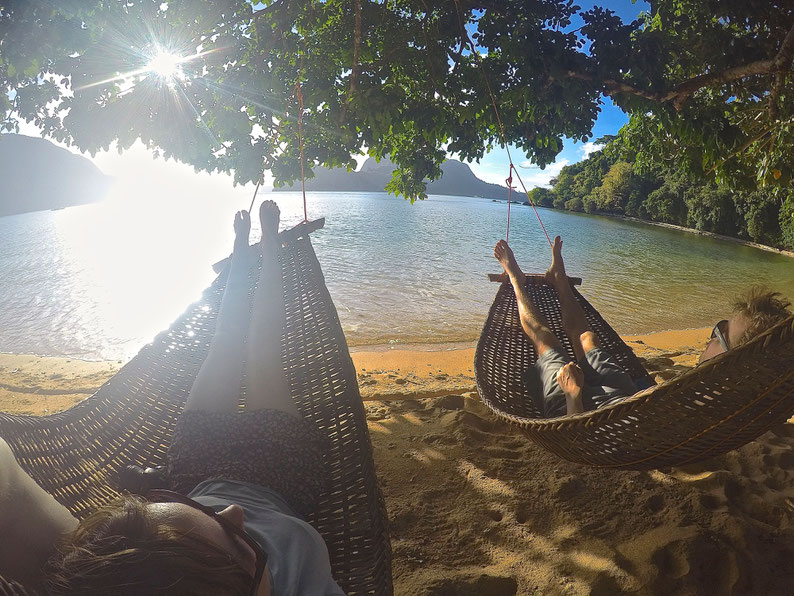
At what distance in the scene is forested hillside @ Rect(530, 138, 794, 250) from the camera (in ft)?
55.9

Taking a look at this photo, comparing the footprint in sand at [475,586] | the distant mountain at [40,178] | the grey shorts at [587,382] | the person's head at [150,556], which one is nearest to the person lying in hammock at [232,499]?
the person's head at [150,556]

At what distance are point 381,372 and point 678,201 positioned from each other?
33060 mm

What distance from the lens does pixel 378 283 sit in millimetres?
9125

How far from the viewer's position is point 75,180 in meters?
89.0

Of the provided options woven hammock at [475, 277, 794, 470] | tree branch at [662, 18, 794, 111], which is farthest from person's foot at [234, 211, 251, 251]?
tree branch at [662, 18, 794, 111]

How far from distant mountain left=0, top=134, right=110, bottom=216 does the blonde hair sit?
74.4m

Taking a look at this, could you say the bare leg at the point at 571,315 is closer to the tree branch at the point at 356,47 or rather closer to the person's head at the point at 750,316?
the person's head at the point at 750,316

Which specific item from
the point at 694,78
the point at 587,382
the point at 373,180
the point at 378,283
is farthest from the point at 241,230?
the point at 373,180

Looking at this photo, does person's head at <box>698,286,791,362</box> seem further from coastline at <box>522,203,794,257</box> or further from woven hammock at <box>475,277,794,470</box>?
coastline at <box>522,203,794,257</box>

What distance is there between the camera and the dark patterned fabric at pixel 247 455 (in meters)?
1.25

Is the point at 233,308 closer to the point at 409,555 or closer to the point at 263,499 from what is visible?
the point at 263,499

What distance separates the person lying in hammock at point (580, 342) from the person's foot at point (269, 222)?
1.45 metres

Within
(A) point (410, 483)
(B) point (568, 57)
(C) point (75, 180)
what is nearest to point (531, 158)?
(B) point (568, 57)

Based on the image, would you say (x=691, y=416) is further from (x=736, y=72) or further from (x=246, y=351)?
(x=736, y=72)
